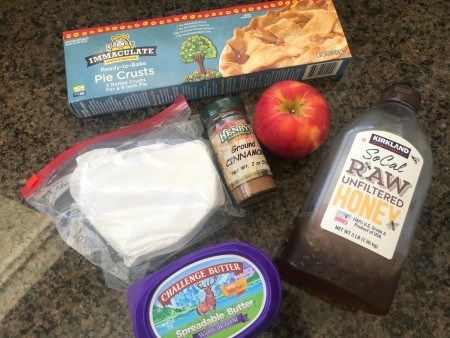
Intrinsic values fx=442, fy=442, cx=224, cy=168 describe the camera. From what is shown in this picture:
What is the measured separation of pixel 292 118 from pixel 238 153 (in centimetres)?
9

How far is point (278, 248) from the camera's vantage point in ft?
2.26

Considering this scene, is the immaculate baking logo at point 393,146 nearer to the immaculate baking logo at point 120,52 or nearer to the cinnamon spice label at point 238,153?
the cinnamon spice label at point 238,153

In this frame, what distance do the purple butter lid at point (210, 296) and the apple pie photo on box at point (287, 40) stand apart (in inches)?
11.6

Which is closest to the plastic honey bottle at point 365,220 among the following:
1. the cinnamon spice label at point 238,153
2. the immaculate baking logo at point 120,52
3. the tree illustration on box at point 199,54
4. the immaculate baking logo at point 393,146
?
the immaculate baking logo at point 393,146

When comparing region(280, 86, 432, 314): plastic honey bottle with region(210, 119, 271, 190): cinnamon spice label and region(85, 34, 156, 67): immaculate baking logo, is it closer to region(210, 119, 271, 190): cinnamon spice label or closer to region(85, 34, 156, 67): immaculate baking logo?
region(210, 119, 271, 190): cinnamon spice label

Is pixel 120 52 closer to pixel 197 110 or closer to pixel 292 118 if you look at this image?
pixel 197 110

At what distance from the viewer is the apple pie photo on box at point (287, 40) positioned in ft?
2.34

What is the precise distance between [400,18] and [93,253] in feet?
2.24

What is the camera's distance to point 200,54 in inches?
28.1

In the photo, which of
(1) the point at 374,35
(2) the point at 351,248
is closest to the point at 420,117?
(1) the point at 374,35

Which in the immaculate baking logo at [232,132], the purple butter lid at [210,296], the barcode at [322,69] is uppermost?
the barcode at [322,69]

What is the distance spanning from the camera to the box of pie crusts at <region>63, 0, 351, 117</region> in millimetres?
703

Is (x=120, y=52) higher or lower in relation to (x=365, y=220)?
higher

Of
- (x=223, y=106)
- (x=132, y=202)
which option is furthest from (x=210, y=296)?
(x=223, y=106)
